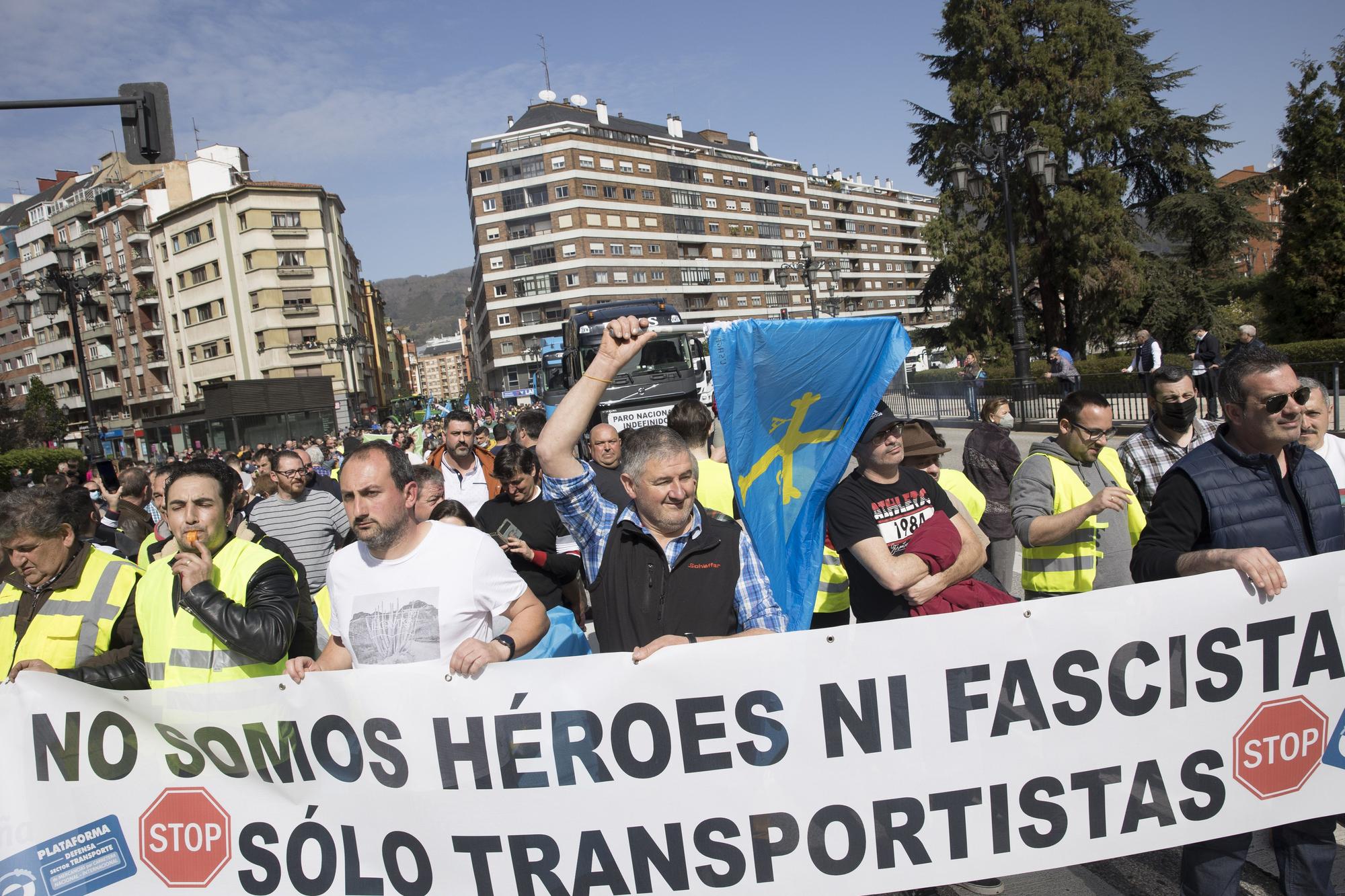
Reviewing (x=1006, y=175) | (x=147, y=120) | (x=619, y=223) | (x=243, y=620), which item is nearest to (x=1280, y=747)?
(x=243, y=620)

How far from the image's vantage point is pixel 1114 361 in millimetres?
25125

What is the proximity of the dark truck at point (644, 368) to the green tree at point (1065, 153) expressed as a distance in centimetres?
1440

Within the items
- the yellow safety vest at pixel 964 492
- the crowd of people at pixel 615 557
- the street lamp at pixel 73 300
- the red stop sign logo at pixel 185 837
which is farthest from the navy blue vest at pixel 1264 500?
the street lamp at pixel 73 300

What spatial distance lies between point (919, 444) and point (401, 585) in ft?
8.28

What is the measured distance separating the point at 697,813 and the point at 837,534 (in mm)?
1090

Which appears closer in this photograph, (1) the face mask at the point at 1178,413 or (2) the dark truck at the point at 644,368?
(1) the face mask at the point at 1178,413

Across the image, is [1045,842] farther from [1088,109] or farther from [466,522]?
[1088,109]

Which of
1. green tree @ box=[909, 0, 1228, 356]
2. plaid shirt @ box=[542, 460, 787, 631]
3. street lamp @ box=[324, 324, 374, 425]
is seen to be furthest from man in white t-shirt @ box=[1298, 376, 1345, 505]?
street lamp @ box=[324, 324, 374, 425]

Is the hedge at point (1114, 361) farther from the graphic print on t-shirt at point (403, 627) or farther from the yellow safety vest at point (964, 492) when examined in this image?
the graphic print on t-shirt at point (403, 627)

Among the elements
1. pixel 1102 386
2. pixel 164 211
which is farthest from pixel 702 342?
pixel 164 211

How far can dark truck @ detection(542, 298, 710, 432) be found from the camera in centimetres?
1712

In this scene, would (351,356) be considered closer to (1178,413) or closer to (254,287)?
(254,287)

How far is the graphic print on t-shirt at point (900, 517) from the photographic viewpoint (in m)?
3.16

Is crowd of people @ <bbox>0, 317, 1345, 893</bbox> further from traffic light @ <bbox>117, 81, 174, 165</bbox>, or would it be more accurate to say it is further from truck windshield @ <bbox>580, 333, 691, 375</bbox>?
truck windshield @ <bbox>580, 333, 691, 375</bbox>
